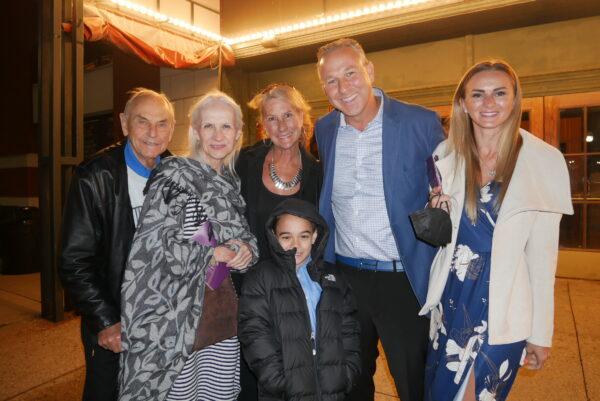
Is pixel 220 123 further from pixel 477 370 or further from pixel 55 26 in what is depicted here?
pixel 55 26

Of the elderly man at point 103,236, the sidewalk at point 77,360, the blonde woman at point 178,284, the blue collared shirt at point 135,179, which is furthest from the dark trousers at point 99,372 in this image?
the sidewalk at point 77,360

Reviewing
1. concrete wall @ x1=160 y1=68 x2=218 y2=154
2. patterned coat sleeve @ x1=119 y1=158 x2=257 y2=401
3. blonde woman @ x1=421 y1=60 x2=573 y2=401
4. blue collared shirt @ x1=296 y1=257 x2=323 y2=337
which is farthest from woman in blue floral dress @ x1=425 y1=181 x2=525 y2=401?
concrete wall @ x1=160 y1=68 x2=218 y2=154

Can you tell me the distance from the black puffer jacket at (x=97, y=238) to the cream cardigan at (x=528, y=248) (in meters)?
1.83

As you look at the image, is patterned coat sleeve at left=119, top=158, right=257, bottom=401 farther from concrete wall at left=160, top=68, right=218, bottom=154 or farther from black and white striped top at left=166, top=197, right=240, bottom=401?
concrete wall at left=160, top=68, right=218, bottom=154

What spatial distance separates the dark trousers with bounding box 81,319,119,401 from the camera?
83.3 inches

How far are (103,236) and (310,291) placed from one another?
1.14m

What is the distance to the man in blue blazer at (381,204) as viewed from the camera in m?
2.22

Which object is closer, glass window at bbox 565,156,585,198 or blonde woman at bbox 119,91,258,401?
blonde woman at bbox 119,91,258,401

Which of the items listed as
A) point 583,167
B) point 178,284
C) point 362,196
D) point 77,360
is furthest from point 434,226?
point 583,167

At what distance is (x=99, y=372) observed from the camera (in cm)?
213

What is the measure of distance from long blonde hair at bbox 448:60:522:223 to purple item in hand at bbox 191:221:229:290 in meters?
1.24

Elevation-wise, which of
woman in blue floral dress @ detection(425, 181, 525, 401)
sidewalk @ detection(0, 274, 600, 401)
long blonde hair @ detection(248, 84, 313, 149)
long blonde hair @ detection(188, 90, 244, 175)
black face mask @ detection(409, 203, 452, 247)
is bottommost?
sidewalk @ detection(0, 274, 600, 401)

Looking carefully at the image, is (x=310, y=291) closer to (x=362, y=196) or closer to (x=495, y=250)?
(x=362, y=196)

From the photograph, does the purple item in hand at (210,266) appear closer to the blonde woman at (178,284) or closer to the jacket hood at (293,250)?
the blonde woman at (178,284)
